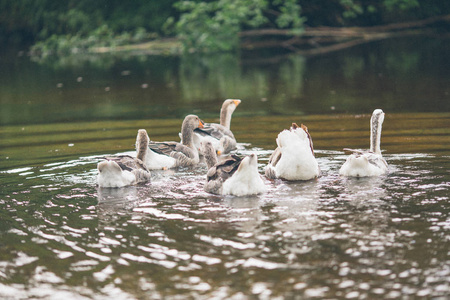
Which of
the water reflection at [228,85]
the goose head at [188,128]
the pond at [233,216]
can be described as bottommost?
the pond at [233,216]

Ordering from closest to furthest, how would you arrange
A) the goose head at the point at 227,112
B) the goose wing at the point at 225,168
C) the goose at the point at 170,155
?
the goose wing at the point at 225,168
the goose at the point at 170,155
the goose head at the point at 227,112

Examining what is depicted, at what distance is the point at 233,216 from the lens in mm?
7836

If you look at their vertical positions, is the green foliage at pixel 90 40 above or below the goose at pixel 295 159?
above

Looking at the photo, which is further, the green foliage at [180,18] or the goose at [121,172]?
the green foliage at [180,18]

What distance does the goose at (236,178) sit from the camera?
869 centimetres

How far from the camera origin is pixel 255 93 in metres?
20.0

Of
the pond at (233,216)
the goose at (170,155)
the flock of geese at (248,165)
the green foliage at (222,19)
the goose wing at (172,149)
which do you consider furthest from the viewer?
the green foliage at (222,19)

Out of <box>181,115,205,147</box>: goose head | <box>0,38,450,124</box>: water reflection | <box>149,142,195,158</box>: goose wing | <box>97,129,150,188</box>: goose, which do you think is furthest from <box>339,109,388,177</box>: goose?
<box>0,38,450,124</box>: water reflection

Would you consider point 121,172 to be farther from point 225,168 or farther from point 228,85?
point 228,85

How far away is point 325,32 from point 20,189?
2391 centimetres

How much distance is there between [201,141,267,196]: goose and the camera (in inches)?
342

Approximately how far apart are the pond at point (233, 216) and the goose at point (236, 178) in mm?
164

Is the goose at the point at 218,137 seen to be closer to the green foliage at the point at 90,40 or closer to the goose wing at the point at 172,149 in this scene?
the goose wing at the point at 172,149

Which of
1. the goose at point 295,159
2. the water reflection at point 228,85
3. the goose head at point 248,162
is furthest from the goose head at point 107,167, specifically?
the water reflection at point 228,85
